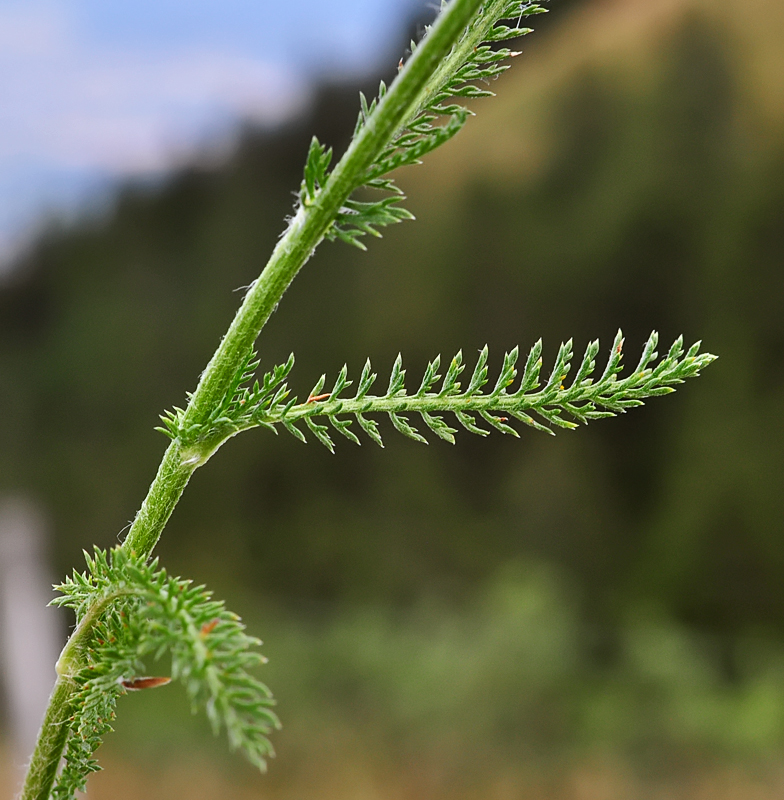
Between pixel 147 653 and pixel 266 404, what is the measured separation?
0.62 feet

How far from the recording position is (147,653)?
1.80 feet

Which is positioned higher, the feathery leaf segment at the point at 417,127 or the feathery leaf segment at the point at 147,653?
the feathery leaf segment at the point at 417,127

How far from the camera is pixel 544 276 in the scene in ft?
22.8

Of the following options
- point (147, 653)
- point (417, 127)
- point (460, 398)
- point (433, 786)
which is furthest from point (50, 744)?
point (433, 786)

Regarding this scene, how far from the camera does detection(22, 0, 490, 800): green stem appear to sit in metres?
0.56

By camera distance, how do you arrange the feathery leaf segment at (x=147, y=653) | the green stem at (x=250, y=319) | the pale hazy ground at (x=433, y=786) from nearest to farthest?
the feathery leaf segment at (x=147, y=653) → the green stem at (x=250, y=319) → the pale hazy ground at (x=433, y=786)

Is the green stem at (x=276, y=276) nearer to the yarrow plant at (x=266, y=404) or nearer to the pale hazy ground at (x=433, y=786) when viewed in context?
the yarrow plant at (x=266, y=404)

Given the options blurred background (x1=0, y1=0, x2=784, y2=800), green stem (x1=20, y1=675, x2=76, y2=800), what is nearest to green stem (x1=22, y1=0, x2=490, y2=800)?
green stem (x1=20, y1=675, x2=76, y2=800)

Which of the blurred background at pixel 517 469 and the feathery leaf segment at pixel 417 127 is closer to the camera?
the feathery leaf segment at pixel 417 127

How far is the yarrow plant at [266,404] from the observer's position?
1.73 ft

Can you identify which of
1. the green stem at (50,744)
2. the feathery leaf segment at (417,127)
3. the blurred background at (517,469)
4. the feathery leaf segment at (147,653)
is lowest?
the green stem at (50,744)

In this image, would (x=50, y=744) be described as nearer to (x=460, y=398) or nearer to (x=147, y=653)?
(x=147, y=653)

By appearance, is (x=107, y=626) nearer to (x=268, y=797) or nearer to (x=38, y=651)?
(x=38, y=651)

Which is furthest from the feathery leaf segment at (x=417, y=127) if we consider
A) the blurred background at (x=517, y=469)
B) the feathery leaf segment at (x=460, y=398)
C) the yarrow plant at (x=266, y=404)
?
the blurred background at (x=517, y=469)
